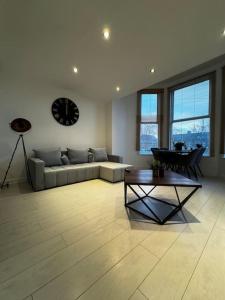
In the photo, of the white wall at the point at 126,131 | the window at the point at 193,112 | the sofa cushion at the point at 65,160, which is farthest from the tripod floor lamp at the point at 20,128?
the window at the point at 193,112

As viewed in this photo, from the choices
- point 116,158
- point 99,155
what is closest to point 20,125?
point 99,155

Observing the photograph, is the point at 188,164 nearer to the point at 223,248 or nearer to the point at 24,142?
the point at 223,248

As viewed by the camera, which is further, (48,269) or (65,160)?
(65,160)

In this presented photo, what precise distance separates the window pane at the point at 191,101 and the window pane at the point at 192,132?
234 millimetres

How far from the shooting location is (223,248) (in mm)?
1430

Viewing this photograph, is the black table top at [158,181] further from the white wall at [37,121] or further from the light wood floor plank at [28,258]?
the white wall at [37,121]

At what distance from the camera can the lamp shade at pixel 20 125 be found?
3408 mm

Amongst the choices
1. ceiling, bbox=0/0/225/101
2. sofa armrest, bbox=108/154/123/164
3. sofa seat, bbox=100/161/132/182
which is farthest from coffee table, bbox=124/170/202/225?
ceiling, bbox=0/0/225/101

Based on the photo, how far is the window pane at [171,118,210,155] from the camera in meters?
4.40

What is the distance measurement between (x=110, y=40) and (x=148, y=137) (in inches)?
147

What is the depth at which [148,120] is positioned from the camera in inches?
215

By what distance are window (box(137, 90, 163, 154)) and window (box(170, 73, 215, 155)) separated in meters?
0.51

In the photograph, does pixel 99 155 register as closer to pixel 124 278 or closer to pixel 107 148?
pixel 107 148

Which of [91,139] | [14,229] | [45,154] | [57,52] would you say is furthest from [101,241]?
[91,139]
